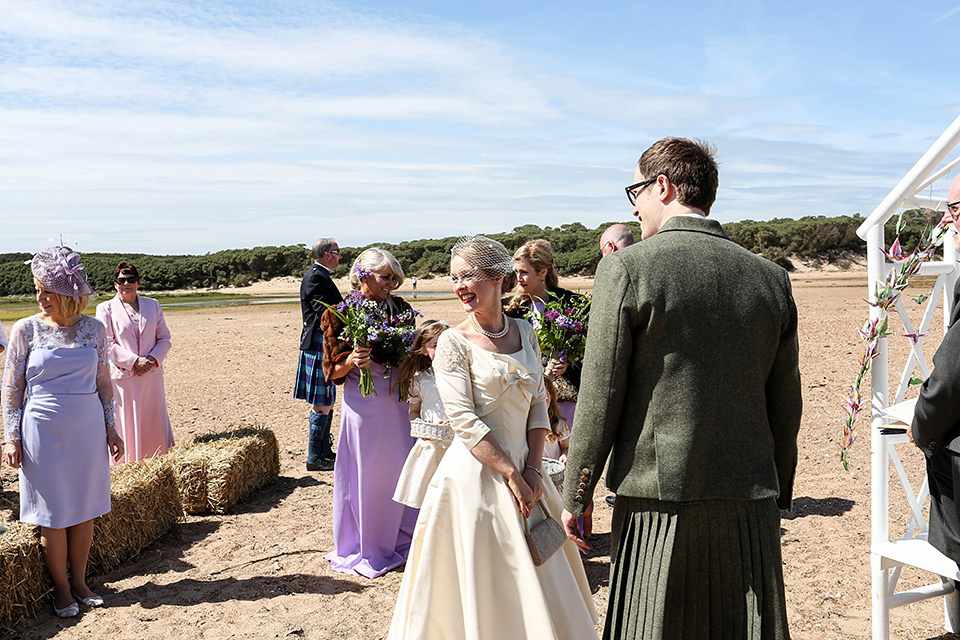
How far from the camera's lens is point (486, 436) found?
4102mm

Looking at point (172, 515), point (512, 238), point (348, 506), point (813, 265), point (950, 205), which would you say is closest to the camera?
point (950, 205)

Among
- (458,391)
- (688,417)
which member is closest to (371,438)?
(458,391)

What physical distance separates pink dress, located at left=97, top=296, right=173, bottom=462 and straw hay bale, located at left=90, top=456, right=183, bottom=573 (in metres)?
1.07

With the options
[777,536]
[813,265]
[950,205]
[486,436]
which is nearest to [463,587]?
[486,436]

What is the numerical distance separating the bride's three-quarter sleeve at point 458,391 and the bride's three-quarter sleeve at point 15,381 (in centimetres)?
313

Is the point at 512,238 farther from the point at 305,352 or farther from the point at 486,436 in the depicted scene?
the point at 486,436

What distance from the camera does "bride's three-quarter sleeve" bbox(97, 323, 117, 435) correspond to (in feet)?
19.2

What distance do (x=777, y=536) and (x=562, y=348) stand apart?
9.78 feet

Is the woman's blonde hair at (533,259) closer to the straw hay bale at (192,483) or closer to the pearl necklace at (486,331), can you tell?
the pearl necklace at (486,331)

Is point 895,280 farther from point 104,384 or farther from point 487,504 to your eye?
point 104,384

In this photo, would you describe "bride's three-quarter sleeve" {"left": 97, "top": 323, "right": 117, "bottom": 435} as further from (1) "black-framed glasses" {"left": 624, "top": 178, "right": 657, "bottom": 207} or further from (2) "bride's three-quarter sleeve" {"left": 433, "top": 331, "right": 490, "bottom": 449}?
(1) "black-framed glasses" {"left": 624, "top": 178, "right": 657, "bottom": 207}

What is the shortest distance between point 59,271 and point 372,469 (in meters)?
2.56

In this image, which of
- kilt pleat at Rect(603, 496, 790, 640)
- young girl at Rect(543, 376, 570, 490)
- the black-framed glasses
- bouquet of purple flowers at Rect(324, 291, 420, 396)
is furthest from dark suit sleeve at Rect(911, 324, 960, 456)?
bouquet of purple flowers at Rect(324, 291, 420, 396)

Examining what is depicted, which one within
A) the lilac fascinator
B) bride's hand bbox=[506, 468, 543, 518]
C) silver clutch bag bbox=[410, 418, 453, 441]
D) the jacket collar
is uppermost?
the jacket collar
